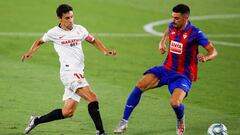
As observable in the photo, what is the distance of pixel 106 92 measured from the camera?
20516mm

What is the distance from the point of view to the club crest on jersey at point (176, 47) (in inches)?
611

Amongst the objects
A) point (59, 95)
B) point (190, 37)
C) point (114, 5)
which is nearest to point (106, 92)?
point (59, 95)

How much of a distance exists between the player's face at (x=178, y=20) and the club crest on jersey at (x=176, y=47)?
325mm

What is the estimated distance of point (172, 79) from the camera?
15688 mm

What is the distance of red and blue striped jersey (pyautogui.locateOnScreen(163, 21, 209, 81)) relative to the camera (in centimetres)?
1548

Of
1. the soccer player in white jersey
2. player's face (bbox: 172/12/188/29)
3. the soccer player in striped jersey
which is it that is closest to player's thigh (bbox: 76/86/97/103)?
the soccer player in white jersey

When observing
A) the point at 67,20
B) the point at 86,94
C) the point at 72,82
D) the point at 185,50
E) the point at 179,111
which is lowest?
the point at 179,111

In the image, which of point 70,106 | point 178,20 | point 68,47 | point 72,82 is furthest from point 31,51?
point 178,20

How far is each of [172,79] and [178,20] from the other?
1.16 meters

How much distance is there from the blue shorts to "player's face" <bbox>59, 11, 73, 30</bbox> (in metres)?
1.98

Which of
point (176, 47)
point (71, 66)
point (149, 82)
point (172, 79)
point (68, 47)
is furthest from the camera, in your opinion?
point (149, 82)

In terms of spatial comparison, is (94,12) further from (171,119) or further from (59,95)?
(171,119)

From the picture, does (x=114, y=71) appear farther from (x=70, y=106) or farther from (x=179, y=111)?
(x=70, y=106)

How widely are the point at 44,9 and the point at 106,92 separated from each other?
13.5 metres
